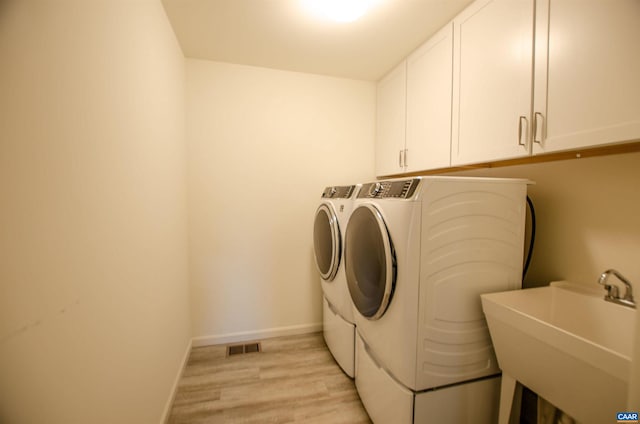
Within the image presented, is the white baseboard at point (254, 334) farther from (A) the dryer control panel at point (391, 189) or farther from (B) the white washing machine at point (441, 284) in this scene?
(A) the dryer control panel at point (391, 189)

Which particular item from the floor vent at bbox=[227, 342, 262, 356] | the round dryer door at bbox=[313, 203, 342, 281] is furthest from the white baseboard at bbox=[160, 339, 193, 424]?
the round dryer door at bbox=[313, 203, 342, 281]

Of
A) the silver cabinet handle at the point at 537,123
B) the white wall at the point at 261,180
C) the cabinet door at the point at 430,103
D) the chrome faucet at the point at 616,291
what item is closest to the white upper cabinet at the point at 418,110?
the cabinet door at the point at 430,103

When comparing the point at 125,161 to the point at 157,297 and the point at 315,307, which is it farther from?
the point at 315,307

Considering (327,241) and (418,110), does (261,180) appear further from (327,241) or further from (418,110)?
(418,110)

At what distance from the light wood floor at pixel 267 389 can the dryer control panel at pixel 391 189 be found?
4.37ft

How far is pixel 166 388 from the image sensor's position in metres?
1.53

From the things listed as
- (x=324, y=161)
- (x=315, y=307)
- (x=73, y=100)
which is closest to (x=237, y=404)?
(x=315, y=307)

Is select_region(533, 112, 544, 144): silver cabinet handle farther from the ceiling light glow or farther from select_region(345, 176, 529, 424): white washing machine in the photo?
the ceiling light glow

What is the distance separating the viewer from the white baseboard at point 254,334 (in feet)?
7.46

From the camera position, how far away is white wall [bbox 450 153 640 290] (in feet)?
3.61

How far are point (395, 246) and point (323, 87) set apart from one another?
6.32 feet

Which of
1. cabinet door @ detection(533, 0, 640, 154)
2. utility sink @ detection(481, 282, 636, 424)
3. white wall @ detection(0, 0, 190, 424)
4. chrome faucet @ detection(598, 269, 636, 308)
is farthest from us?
chrome faucet @ detection(598, 269, 636, 308)

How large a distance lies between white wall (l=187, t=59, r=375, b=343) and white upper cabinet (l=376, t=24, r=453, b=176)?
0.98 feet

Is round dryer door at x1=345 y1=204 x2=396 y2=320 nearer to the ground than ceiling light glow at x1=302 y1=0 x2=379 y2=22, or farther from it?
nearer to the ground
